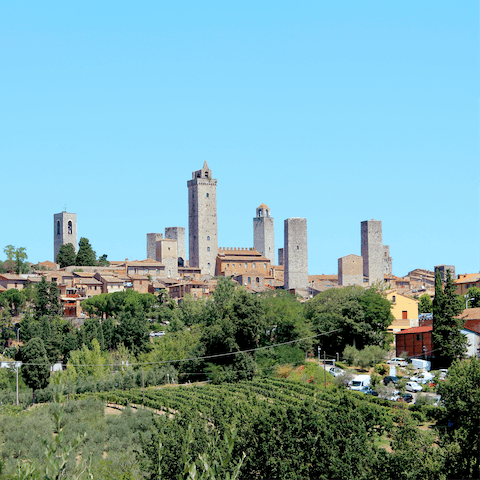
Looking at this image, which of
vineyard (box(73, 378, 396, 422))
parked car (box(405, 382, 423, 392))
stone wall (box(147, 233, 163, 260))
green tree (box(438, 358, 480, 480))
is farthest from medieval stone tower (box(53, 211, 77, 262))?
green tree (box(438, 358, 480, 480))

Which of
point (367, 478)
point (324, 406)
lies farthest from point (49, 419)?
point (367, 478)

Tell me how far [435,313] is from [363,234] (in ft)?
168

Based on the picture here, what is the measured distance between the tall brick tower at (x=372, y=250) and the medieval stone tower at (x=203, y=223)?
19268 millimetres

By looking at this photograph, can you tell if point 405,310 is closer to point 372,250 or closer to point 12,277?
point 372,250

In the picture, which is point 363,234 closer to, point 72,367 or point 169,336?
point 169,336

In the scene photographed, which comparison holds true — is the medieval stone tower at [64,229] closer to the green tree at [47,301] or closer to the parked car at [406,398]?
the green tree at [47,301]

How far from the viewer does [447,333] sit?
36438 millimetres

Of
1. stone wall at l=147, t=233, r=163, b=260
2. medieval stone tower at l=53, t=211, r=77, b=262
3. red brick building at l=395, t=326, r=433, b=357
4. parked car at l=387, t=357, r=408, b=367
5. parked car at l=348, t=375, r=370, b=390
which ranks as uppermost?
medieval stone tower at l=53, t=211, r=77, b=262

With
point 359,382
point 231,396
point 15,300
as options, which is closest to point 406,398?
point 359,382

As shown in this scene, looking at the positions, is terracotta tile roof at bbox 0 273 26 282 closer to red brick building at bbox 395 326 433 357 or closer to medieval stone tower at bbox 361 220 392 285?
red brick building at bbox 395 326 433 357

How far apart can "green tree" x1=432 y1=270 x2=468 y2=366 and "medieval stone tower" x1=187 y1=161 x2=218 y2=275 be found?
168 feet

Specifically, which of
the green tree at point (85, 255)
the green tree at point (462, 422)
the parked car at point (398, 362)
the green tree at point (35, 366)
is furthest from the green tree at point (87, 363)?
the green tree at point (85, 255)

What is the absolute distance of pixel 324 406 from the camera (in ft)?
93.6

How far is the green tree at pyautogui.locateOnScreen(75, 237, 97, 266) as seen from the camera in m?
84.8
